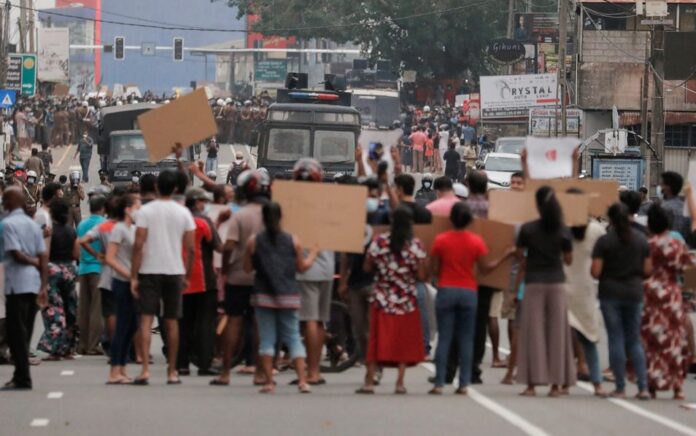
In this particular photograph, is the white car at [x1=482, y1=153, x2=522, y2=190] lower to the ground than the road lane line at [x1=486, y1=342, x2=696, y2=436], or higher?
higher

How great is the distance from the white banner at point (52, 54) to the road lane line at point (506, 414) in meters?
72.9

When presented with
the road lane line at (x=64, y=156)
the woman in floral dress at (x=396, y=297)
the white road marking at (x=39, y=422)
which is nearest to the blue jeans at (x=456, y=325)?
the woman in floral dress at (x=396, y=297)

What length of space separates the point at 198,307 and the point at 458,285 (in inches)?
117

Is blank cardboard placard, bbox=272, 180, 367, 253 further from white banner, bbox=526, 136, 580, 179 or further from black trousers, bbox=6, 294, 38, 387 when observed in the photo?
black trousers, bbox=6, 294, 38, 387

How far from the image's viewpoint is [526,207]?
45.6 ft

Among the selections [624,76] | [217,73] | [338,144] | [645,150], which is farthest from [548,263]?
[217,73]

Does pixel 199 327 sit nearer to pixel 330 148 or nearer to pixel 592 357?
pixel 592 357

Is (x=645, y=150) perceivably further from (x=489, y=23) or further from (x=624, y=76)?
(x=489, y=23)

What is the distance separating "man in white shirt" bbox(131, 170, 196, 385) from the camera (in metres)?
13.8

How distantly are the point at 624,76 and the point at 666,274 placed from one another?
39026mm

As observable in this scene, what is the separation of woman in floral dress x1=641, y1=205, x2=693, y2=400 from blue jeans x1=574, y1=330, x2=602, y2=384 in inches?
15.9

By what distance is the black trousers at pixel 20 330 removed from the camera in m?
14.0

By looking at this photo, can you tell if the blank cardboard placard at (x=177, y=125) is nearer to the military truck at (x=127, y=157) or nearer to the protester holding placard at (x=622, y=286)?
the protester holding placard at (x=622, y=286)

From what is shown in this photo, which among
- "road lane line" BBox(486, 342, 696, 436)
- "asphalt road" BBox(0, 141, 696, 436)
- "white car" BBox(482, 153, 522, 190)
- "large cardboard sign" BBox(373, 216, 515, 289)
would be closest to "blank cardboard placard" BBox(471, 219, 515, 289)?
"large cardboard sign" BBox(373, 216, 515, 289)
